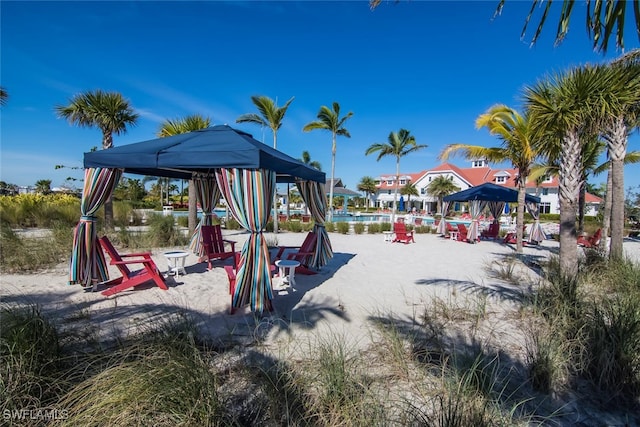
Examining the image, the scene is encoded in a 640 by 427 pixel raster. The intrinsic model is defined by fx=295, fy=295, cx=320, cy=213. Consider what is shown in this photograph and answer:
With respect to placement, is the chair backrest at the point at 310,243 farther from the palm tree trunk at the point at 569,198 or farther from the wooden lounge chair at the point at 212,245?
the palm tree trunk at the point at 569,198

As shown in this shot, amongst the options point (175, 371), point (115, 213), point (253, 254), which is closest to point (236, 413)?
point (175, 371)

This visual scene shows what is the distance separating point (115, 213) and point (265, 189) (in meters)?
15.7

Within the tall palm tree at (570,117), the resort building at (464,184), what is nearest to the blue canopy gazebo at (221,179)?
the tall palm tree at (570,117)

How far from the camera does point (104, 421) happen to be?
1.79 meters

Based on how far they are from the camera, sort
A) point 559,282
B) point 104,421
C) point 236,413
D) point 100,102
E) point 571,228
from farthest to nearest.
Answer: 1. point 100,102
2. point 571,228
3. point 559,282
4. point 236,413
5. point 104,421

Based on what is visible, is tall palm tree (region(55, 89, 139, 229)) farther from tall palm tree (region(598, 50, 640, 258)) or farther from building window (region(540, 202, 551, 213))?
building window (region(540, 202, 551, 213))

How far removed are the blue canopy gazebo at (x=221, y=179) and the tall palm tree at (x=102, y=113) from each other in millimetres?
8606

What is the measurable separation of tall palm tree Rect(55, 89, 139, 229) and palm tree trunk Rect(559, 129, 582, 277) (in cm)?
1518

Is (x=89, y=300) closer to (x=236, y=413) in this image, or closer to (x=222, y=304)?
(x=222, y=304)

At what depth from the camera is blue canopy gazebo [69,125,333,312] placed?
4445 mm

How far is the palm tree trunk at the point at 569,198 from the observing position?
5.78 meters

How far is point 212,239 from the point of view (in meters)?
7.11

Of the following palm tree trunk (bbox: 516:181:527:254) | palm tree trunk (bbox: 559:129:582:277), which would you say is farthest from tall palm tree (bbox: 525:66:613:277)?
palm tree trunk (bbox: 516:181:527:254)

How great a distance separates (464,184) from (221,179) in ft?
140
